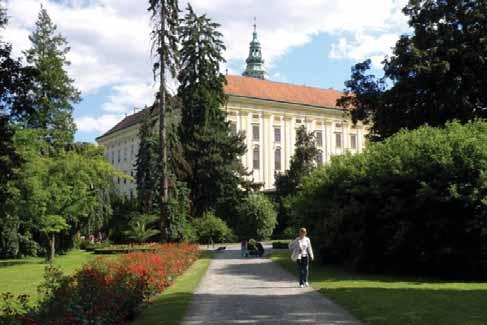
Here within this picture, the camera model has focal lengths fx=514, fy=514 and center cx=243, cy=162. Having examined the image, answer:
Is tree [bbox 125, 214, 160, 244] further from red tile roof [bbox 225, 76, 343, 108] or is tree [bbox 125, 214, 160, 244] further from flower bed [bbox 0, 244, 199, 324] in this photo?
red tile roof [bbox 225, 76, 343, 108]

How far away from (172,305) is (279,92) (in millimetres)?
73209

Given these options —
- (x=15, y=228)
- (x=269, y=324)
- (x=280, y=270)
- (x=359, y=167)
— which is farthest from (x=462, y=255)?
(x=15, y=228)

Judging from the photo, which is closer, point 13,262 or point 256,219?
point 13,262

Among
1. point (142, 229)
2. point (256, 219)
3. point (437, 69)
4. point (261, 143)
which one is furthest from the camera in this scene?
point (261, 143)

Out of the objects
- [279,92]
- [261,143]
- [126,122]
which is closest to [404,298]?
[261,143]

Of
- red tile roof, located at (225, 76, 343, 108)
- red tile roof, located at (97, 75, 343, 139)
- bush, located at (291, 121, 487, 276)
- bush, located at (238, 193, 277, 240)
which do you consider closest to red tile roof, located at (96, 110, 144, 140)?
red tile roof, located at (97, 75, 343, 139)

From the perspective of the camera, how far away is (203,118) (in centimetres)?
4572

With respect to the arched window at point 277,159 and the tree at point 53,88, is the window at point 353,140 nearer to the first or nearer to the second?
the arched window at point 277,159

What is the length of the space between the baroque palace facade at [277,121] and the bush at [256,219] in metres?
34.7

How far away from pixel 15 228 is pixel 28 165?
5.44 m

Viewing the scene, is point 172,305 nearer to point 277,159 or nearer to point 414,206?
point 414,206

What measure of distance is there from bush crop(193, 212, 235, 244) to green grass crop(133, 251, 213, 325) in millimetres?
25370

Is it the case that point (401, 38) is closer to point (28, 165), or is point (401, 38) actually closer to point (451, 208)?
point (451, 208)

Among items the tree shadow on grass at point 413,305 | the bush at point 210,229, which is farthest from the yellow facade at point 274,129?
the tree shadow on grass at point 413,305
